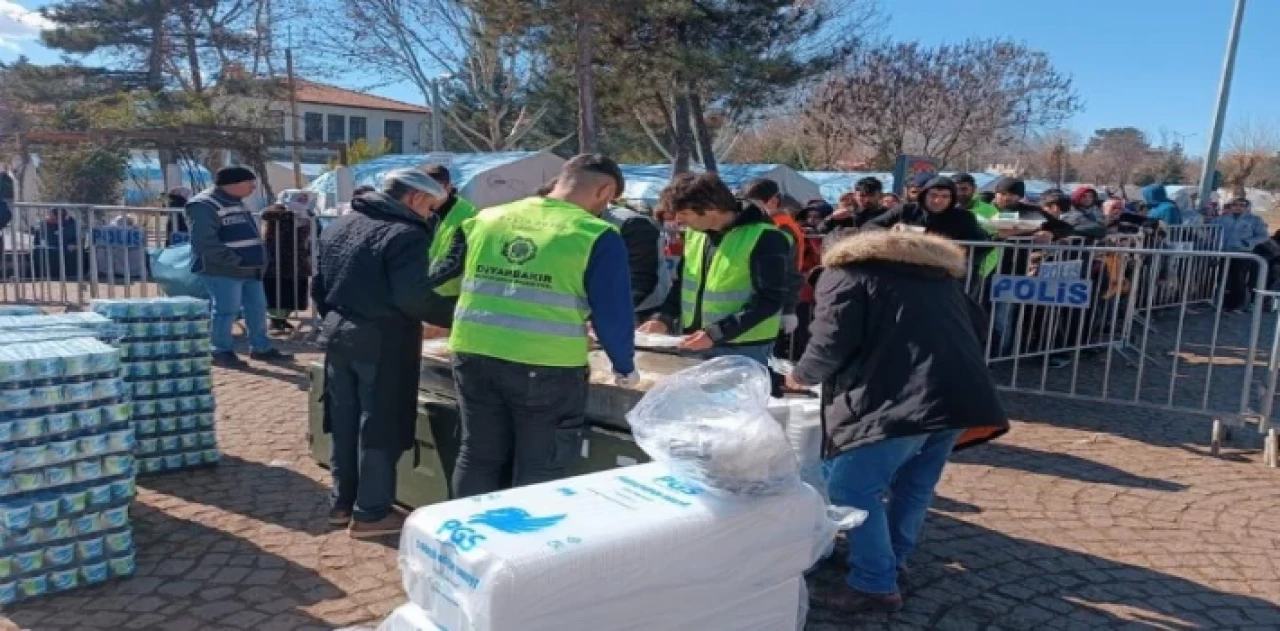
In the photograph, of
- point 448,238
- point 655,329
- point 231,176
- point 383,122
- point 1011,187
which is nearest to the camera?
point 448,238

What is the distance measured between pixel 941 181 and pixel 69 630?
6169 mm

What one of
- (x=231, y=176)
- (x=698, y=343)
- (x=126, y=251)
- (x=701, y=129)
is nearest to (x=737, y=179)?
(x=701, y=129)

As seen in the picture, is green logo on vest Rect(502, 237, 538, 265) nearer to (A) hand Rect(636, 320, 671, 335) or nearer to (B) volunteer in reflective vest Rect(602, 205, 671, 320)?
(A) hand Rect(636, 320, 671, 335)

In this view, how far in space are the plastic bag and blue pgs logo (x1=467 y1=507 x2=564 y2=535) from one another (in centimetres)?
44

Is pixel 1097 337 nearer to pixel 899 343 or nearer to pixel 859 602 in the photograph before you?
pixel 859 602

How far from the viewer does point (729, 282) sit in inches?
175

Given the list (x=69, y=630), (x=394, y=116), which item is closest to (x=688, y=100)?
(x=69, y=630)

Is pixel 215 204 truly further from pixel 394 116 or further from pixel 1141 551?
pixel 394 116

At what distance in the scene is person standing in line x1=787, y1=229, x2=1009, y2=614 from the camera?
3.37 meters

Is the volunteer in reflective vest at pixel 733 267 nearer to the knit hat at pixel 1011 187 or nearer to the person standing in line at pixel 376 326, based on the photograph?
the person standing in line at pixel 376 326

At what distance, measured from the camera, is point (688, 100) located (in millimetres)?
22438

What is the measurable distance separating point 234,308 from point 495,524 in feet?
22.2

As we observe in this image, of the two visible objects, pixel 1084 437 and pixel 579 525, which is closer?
pixel 579 525

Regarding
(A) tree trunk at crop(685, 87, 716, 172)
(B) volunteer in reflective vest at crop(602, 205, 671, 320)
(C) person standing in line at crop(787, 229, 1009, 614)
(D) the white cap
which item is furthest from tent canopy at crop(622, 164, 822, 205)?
(C) person standing in line at crop(787, 229, 1009, 614)
